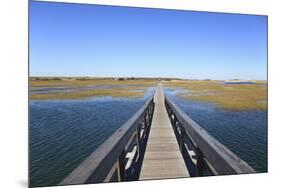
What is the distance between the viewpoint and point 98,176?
183cm

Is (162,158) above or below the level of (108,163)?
below

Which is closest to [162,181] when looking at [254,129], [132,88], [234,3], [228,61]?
[132,88]

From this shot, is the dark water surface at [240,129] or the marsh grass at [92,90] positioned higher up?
the marsh grass at [92,90]

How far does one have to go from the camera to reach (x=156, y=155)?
9.36 ft

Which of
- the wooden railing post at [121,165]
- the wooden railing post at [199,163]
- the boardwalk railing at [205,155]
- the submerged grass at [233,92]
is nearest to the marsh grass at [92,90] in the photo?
the submerged grass at [233,92]

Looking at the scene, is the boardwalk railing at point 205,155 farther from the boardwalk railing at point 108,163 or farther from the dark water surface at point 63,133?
the dark water surface at point 63,133

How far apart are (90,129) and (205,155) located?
1261mm

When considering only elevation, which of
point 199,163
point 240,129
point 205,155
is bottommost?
point 199,163

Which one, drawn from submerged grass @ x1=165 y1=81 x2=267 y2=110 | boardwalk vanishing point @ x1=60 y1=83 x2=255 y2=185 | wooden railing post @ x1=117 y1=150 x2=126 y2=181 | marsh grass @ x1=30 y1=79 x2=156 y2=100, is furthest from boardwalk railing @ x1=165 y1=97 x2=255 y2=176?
wooden railing post @ x1=117 y1=150 x2=126 y2=181

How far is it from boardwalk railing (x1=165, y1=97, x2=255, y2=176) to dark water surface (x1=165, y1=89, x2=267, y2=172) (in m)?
0.38

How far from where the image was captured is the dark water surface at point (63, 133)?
2412mm

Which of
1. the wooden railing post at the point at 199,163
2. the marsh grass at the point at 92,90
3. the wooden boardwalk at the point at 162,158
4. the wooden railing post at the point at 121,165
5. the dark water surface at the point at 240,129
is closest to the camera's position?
the wooden railing post at the point at 121,165

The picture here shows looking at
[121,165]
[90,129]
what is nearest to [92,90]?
[90,129]

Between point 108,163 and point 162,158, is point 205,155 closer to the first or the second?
point 162,158
